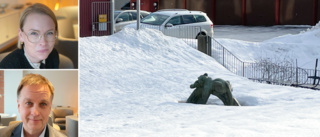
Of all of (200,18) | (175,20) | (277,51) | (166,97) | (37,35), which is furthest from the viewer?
(200,18)

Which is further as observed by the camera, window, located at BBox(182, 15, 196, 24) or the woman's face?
window, located at BBox(182, 15, 196, 24)

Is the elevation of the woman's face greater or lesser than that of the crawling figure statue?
greater

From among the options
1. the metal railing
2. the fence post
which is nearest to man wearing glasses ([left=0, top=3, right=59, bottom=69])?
the metal railing

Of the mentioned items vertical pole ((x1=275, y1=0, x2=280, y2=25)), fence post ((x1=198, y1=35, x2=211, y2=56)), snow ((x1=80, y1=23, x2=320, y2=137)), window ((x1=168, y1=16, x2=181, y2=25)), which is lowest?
snow ((x1=80, y1=23, x2=320, y2=137))

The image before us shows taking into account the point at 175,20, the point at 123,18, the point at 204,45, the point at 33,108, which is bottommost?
the point at 204,45

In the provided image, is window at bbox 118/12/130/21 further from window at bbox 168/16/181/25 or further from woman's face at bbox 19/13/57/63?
woman's face at bbox 19/13/57/63

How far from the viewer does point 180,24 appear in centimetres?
2536

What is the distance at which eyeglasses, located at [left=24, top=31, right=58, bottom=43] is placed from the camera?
277 cm

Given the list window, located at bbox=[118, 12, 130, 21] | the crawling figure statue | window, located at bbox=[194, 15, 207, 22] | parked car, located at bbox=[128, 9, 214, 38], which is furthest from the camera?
window, located at bbox=[118, 12, 130, 21]

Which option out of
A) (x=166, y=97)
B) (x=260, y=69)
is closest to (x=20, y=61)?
(x=166, y=97)

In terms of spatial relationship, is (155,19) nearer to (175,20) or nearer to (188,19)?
(175,20)

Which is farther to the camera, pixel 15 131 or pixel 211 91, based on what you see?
pixel 211 91

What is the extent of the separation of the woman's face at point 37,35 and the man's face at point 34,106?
0.51 ft

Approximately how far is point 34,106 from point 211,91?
37.6ft
